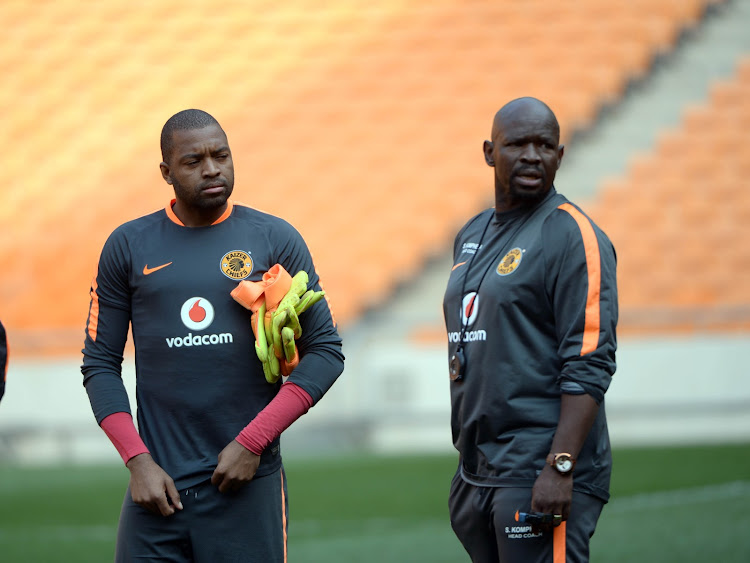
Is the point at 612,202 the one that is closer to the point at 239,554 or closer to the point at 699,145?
the point at 699,145

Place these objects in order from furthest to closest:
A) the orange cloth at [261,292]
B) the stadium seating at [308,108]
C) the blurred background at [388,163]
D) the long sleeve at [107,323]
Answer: the stadium seating at [308,108]
the blurred background at [388,163]
the long sleeve at [107,323]
the orange cloth at [261,292]

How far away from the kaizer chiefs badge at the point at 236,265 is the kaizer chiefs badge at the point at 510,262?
72cm

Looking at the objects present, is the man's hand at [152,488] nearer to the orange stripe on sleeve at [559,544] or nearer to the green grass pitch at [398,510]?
the orange stripe on sleeve at [559,544]

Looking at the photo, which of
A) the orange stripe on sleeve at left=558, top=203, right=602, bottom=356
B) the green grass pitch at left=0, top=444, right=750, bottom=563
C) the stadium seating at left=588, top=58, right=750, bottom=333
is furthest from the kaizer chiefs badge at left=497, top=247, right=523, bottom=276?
the stadium seating at left=588, top=58, right=750, bottom=333

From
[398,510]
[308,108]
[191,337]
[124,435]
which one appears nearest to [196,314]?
[191,337]

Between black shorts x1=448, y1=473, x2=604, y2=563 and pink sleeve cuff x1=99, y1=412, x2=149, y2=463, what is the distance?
97cm

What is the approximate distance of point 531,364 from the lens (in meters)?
3.07

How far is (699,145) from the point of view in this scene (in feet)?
42.2

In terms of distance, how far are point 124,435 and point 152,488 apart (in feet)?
0.60

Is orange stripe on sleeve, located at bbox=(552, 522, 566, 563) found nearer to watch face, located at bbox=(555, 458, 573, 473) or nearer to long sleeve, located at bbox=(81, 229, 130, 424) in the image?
watch face, located at bbox=(555, 458, 573, 473)

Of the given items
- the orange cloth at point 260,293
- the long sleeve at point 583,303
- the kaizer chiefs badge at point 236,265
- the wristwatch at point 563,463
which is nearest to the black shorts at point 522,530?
the wristwatch at point 563,463

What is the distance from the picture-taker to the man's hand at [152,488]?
2939 mm

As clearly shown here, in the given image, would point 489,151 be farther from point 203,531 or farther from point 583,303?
point 203,531

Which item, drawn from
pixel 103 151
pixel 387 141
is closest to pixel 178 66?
pixel 103 151
